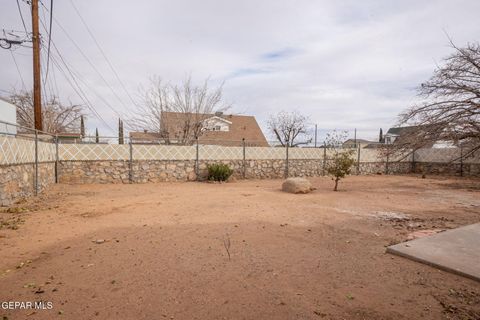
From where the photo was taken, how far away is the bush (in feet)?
38.8

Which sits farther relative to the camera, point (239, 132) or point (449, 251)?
point (239, 132)

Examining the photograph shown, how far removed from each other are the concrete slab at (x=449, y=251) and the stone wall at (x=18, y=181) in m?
7.27

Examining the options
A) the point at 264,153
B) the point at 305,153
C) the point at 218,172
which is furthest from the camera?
the point at 305,153

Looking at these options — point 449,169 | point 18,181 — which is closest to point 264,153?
point 18,181

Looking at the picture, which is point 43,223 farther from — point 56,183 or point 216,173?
point 216,173

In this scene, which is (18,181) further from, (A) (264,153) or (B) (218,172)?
(A) (264,153)

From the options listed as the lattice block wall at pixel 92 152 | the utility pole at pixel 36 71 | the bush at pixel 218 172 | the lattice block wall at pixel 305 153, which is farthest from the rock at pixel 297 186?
the utility pole at pixel 36 71

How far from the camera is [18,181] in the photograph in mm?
6379

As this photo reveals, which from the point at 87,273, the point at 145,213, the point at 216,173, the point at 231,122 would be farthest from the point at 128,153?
the point at 231,122


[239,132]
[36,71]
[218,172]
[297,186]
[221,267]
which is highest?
[36,71]

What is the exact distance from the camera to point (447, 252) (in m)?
3.34

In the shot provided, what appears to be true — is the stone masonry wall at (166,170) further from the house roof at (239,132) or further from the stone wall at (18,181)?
the house roof at (239,132)

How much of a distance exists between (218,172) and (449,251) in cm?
917

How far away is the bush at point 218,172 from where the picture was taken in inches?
465
